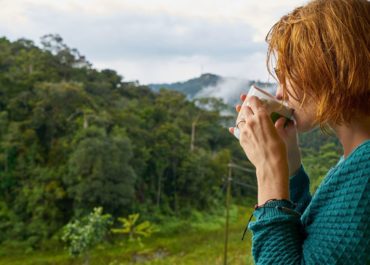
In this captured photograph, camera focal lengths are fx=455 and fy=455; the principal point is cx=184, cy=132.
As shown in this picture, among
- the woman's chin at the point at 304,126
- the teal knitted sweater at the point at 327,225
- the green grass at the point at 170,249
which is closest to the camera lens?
the teal knitted sweater at the point at 327,225

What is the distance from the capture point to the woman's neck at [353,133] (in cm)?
44

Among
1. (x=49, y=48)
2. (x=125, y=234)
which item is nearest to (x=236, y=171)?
(x=125, y=234)

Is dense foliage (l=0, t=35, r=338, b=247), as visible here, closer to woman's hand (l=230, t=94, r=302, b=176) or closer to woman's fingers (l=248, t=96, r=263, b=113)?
woman's hand (l=230, t=94, r=302, b=176)

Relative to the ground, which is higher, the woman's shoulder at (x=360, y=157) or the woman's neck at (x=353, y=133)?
the woman's neck at (x=353, y=133)

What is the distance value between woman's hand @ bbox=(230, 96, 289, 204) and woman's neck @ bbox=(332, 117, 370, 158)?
0.06 metres

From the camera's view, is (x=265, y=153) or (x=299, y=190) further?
(x=299, y=190)

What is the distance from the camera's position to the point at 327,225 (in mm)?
394

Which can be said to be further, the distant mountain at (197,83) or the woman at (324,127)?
the distant mountain at (197,83)

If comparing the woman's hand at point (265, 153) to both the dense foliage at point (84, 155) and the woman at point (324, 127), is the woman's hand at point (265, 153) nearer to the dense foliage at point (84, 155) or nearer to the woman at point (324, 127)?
the woman at point (324, 127)

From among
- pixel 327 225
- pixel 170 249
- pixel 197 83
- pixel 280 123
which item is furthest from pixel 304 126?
pixel 197 83

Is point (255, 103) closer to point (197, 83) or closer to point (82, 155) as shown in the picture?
point (82, 155)

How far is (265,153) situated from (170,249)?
9176mm

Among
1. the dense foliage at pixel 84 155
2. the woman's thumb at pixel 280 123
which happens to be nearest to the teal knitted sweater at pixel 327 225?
the woman's thumb at pixel 280 123

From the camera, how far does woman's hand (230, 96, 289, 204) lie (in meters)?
0.43
